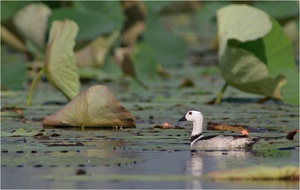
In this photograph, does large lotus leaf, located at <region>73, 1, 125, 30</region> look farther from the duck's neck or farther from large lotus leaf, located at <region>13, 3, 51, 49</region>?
→ the duck's neck

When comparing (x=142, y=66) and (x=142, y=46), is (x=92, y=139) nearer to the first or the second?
(x=142, y=66)

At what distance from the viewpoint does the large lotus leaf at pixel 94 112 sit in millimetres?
7414

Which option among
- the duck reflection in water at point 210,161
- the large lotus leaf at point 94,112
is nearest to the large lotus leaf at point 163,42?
the large lotus leaf at point 94,112

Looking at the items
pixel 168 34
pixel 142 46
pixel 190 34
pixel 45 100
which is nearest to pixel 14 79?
pixel 45 100

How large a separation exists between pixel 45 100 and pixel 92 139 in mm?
2673

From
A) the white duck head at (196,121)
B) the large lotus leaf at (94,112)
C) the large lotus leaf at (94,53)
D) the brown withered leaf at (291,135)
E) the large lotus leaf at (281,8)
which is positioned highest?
the large lotus leaf at (281,8)

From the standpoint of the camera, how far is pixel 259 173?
214 inches

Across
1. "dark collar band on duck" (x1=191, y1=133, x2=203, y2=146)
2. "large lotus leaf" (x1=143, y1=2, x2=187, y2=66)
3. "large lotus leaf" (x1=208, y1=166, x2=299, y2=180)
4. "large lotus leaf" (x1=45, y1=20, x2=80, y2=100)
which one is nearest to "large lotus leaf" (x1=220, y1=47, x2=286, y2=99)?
"large lotus leaf" (x1=45, y1=20, x2=80, y2=100)

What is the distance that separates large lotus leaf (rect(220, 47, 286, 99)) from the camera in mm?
8711

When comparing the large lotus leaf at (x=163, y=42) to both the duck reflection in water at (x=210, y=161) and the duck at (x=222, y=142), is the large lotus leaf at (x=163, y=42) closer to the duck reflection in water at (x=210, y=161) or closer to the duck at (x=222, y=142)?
the duck at (x=222, y=142)

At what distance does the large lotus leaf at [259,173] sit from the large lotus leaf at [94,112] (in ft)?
6.68

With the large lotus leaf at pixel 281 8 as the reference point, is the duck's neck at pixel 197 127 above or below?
below

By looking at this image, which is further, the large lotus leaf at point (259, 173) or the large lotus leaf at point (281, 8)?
the large lotus leaf at point (281, 8)

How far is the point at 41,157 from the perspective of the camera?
6059 millimetres
